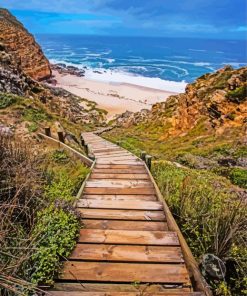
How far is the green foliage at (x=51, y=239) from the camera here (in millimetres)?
3168

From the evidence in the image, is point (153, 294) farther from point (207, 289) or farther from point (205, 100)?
point (205, 100)

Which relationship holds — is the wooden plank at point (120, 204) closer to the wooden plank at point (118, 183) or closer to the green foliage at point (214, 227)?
the green foliage at point (214, 227)

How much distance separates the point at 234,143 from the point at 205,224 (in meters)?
8.87

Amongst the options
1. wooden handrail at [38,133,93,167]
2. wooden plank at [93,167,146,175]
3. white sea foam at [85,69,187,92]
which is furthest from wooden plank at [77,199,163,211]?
white sea foam at [85,69,187,92]

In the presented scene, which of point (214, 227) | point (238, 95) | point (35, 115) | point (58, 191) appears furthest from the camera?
point (238, 95)

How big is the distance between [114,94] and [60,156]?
41.3 m

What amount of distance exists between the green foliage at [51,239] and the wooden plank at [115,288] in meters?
0.19

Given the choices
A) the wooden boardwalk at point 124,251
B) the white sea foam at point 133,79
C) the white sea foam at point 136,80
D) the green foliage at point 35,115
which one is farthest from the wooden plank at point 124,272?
the white sea foam at point 136,80

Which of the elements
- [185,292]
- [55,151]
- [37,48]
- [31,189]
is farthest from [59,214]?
[37,48]

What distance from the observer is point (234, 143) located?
12367 millimetres

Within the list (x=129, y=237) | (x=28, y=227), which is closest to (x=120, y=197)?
(x=129, y=237)

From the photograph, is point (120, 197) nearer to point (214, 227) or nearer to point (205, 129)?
point (214, 227)

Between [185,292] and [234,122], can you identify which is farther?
[234,122]

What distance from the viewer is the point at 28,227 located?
3.71m
